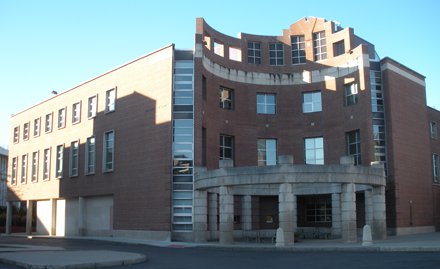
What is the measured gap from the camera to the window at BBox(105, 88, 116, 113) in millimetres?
41719

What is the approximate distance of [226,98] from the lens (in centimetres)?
4194

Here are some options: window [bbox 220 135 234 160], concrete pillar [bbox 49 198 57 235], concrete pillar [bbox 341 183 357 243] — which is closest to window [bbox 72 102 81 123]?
concrete pillar [bbox 49 198 57 235]

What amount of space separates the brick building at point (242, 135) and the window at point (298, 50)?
0.29 ft

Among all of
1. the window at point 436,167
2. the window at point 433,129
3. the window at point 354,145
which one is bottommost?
the window at point 436,167

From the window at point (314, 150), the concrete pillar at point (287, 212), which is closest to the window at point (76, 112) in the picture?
the window at point (314, 150)

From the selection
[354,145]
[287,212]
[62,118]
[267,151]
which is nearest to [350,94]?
[354,145]

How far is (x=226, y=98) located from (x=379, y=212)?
16417 millimetres

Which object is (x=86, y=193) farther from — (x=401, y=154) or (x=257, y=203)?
(x=401, y=154)

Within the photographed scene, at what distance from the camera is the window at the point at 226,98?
4159cm

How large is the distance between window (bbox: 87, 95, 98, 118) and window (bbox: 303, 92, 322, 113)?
58.3ft

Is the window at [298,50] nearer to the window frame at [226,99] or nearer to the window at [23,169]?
the window frame at [226,99]

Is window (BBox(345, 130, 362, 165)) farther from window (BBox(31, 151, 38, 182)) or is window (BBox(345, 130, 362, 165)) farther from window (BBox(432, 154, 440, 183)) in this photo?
window (BBox(31, 151, 38, 182))

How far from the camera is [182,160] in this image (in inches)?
1380

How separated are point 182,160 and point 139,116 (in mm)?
5710
